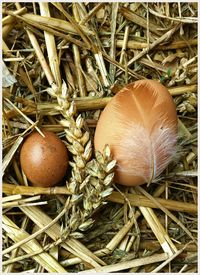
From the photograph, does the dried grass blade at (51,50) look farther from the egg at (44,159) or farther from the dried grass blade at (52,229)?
the dried grass blade at (52,229)

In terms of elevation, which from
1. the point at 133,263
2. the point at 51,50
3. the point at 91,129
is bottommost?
the point at 133,263

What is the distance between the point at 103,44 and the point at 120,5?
6.9 inches

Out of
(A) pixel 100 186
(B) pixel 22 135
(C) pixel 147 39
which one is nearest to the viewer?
(A) pixel 100 186

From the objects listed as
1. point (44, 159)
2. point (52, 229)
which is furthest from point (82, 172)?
point (52, 229)

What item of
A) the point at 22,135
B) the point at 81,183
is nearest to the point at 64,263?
the point at 81,183

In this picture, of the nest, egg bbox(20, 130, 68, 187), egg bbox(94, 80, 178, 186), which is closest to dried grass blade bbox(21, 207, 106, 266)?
the nest

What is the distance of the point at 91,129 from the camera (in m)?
2.12

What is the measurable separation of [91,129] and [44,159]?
0.86 feet

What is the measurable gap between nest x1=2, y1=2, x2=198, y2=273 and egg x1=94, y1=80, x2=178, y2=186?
7 centimetres

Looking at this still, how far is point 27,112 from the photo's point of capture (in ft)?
6.80

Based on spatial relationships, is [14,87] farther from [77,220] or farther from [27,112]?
[77,220]

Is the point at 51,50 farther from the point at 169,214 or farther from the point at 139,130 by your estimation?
the point at 169,214

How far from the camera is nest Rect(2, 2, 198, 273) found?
6.57 ft

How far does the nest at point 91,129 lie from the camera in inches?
78.9
